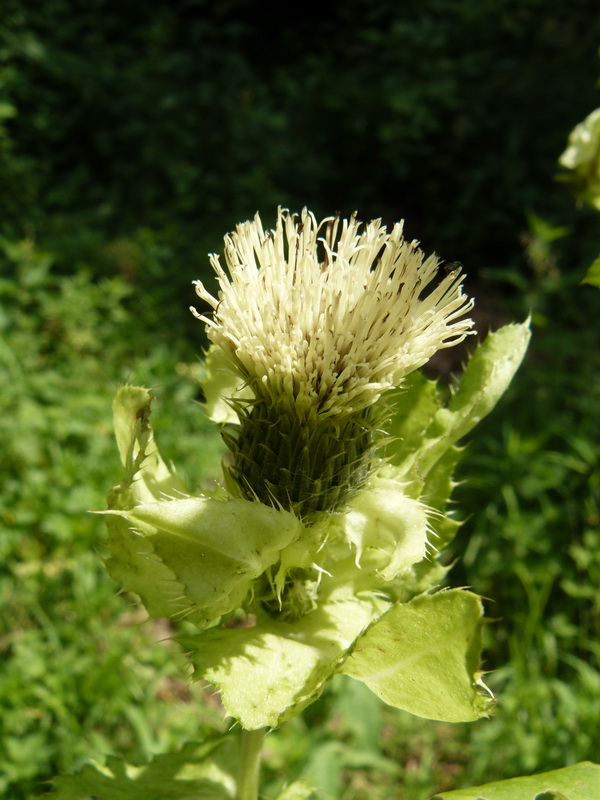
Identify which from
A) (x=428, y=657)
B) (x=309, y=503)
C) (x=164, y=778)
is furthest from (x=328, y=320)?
(x=164, y=778)

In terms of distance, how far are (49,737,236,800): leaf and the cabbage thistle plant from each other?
1.66 feet

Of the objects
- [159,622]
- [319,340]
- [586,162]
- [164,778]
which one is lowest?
[159,622]

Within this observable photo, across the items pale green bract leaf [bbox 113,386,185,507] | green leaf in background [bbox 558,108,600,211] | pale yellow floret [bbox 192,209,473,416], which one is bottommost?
pale green bract leaf [bbox 113,386,185,507]

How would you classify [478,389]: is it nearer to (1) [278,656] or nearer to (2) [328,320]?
(2) [328,320]

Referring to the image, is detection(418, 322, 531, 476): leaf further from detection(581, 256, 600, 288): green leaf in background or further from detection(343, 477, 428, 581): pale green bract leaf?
detection(581, 256, 600, 288): green leaf in background

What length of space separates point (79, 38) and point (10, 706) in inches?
242

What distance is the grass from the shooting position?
269 centimetres

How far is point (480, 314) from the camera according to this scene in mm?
5965

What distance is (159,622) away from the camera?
3.64 m

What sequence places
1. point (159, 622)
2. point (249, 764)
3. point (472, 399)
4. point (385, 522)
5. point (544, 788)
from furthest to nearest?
point (159, 622)
point (249, 764)
point (472, 399)
point (385, 522)
point (544, 788)

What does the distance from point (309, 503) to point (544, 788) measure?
0.58 meters

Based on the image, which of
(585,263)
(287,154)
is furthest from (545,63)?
(287,154)

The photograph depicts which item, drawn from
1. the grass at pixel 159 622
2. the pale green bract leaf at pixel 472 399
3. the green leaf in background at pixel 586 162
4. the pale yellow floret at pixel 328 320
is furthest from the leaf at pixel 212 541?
the grass at pixel 159 622

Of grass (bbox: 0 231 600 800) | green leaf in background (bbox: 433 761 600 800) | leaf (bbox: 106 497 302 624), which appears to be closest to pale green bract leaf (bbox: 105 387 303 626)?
leaf (bbox: 106 497 302 624)
